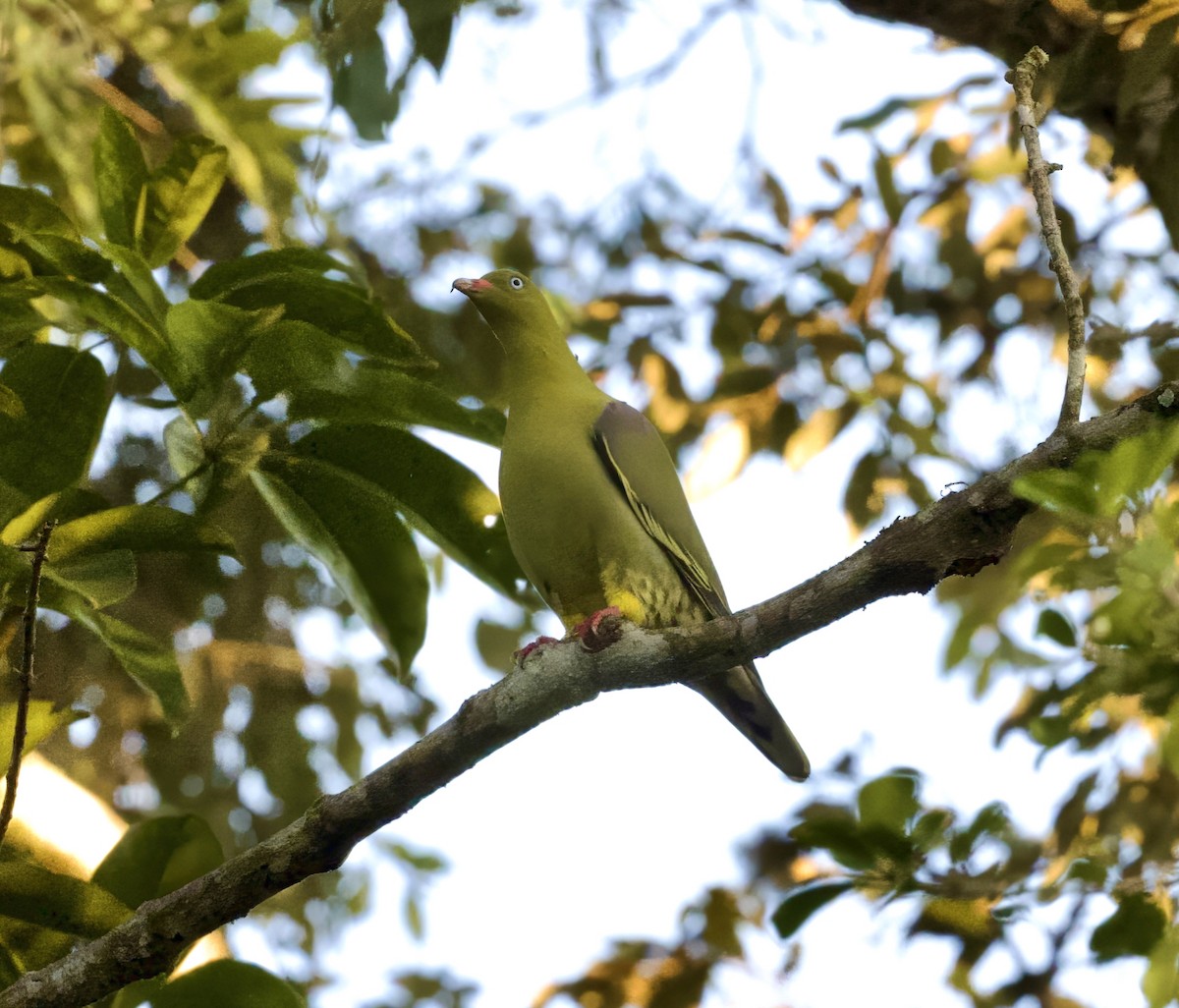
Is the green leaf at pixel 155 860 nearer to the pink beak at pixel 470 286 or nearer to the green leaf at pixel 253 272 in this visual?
the green leaf at pixel 253 272

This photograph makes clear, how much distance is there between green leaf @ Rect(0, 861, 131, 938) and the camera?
219cm

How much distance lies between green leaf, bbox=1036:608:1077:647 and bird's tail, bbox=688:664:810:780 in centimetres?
73

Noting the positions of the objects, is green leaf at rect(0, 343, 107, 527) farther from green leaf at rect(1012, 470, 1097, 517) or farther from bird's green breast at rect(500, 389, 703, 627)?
green leaf at rect(1012, 470, 1097, 517)

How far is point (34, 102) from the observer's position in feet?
10.7

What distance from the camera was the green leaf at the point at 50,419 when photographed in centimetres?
223

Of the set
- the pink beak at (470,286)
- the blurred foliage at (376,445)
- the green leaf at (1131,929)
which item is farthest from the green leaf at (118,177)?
the green leaf at (1131,929)

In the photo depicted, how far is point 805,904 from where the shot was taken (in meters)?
2.79

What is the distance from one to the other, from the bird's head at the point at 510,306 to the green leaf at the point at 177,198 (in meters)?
1.17

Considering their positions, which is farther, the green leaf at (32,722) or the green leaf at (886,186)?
the green leaf at (886,186)

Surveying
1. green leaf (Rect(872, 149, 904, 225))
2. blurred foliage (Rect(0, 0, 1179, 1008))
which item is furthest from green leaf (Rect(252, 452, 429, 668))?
green leaf (Rect(872, 149, 904, 225))

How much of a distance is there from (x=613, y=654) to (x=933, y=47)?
2.55 meters

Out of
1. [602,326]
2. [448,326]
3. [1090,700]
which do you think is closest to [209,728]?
[448,326]

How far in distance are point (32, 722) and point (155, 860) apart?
384 millimetres

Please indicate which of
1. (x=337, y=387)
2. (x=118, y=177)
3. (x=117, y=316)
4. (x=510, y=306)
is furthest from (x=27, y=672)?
(x=510, y=306)
